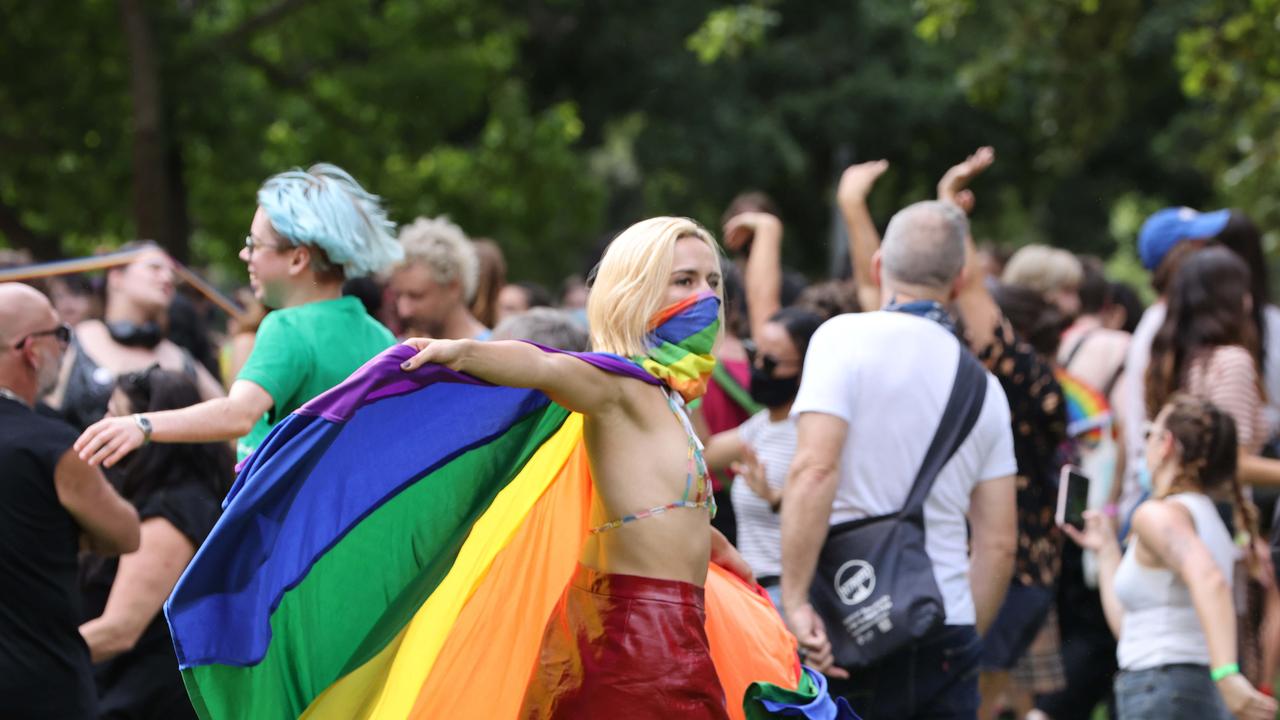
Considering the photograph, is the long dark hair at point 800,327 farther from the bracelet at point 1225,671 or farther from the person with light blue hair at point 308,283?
the bracelet at point 1225,671

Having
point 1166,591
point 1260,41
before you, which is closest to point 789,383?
point 1166,591

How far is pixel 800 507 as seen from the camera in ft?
15.4

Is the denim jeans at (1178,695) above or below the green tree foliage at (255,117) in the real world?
below

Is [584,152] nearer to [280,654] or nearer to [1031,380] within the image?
[1031,380]

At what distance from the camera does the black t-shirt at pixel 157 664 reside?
5133mm

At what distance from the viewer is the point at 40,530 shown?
4.42 metres

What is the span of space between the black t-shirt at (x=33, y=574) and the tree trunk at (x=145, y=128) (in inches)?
451

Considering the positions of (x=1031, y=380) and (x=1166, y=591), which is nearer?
(x=1166, y=591)

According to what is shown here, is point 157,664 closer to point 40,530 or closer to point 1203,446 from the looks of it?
point 40,530

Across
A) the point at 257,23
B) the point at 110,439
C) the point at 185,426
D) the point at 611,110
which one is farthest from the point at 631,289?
the point at 611,110

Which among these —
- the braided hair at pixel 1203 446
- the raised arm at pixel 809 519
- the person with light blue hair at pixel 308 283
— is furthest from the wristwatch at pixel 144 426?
the braided hair at pixel 1203 446

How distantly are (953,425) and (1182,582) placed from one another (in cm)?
116

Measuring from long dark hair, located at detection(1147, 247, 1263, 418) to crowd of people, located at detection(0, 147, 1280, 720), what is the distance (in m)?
0.01

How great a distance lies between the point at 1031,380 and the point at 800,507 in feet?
5.50
